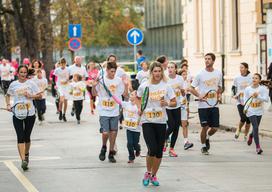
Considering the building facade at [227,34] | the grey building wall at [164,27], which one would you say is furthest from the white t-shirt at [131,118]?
the grey building wall at [164,27]

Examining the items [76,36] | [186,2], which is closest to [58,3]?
[76,36]

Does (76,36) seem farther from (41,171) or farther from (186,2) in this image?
(41,171)

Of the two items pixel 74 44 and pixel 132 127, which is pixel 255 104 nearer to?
pixel 132 127

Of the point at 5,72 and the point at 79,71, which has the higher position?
the point at 79,71

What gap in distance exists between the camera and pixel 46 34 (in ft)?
170

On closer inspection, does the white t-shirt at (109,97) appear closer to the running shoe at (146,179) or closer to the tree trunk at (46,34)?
the running shoe at (146,179)

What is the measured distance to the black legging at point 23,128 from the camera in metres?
15.1

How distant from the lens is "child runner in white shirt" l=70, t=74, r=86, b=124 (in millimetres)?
25844

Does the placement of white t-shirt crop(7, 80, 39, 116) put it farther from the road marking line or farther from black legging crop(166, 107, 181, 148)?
black legging crop(166, 107, 181, 148)

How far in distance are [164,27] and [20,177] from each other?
181 feet

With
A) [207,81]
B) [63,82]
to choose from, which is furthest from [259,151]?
[63,82]

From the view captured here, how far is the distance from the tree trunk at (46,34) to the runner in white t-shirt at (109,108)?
116ft

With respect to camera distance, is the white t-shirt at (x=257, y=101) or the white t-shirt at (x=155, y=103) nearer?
the white t-shirt at (x=155, y=103)

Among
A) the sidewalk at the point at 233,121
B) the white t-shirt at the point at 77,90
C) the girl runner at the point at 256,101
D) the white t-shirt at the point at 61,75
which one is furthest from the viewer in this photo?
the white t-shirt at the point at 61,75
